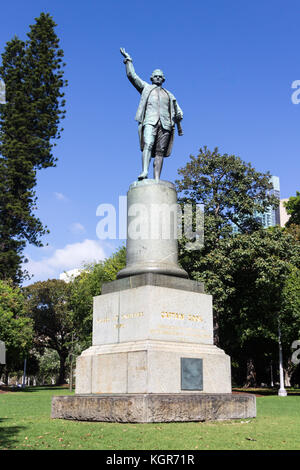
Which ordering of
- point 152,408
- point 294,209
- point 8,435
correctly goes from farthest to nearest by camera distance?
1. point 294,209
2. point 152,408
3. point 8,435

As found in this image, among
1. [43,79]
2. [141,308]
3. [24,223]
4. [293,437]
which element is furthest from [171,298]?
[43,79]

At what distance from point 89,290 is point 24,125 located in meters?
15.8

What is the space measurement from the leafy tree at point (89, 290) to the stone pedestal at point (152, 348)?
28.8 metres

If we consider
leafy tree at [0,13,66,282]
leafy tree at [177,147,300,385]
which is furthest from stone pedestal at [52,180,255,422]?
leafy tree at [0,13,66,282]

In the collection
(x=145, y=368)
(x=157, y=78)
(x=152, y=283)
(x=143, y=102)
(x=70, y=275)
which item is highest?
(x=70, y=275)

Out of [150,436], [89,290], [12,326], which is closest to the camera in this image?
[150,436]

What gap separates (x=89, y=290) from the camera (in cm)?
4528

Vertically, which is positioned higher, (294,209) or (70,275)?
(294,209)

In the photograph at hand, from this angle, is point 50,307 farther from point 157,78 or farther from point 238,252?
point 157,78

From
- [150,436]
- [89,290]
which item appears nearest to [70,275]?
[89,290]

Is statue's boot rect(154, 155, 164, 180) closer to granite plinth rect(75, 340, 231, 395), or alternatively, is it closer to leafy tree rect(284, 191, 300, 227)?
granite plinth rect(75, 340, 231, 395)

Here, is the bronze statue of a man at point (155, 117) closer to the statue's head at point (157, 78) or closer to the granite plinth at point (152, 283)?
the statue's head at point (157, 78)

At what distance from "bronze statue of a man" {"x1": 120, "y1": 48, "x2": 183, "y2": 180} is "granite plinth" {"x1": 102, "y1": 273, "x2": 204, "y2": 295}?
313 cm

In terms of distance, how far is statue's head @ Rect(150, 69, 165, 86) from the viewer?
553 inches
